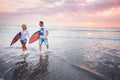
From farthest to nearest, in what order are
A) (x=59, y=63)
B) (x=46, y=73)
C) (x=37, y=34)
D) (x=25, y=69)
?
(x=37, y=34)
(x=59, y=63)
(x=25, y=69)
(x=46, y=73)

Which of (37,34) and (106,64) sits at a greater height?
(37,34)

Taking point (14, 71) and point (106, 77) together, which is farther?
point (14, 71)

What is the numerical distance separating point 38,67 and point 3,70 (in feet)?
4.78

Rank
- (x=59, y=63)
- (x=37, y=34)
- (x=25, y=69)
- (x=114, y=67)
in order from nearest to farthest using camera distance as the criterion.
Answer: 1. (x=25, y=69)
2. (x=114, y=67)
3. (x=59, y=63)
4. (x=37, y=34)

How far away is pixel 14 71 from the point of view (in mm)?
6125

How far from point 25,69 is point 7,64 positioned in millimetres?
1166

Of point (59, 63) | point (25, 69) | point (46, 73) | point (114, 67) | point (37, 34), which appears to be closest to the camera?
point (46, 73)

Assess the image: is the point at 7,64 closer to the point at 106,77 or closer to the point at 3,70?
the point at 3,70

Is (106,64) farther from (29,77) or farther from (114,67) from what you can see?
(29,77)

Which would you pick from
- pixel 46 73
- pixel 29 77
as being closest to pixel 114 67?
pixel 46 73

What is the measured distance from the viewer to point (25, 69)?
6.42 m

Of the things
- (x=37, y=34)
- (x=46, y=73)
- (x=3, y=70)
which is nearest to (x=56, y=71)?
(x=46, y=73)

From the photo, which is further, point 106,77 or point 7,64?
point 7,64

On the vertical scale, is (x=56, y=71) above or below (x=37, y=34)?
below
